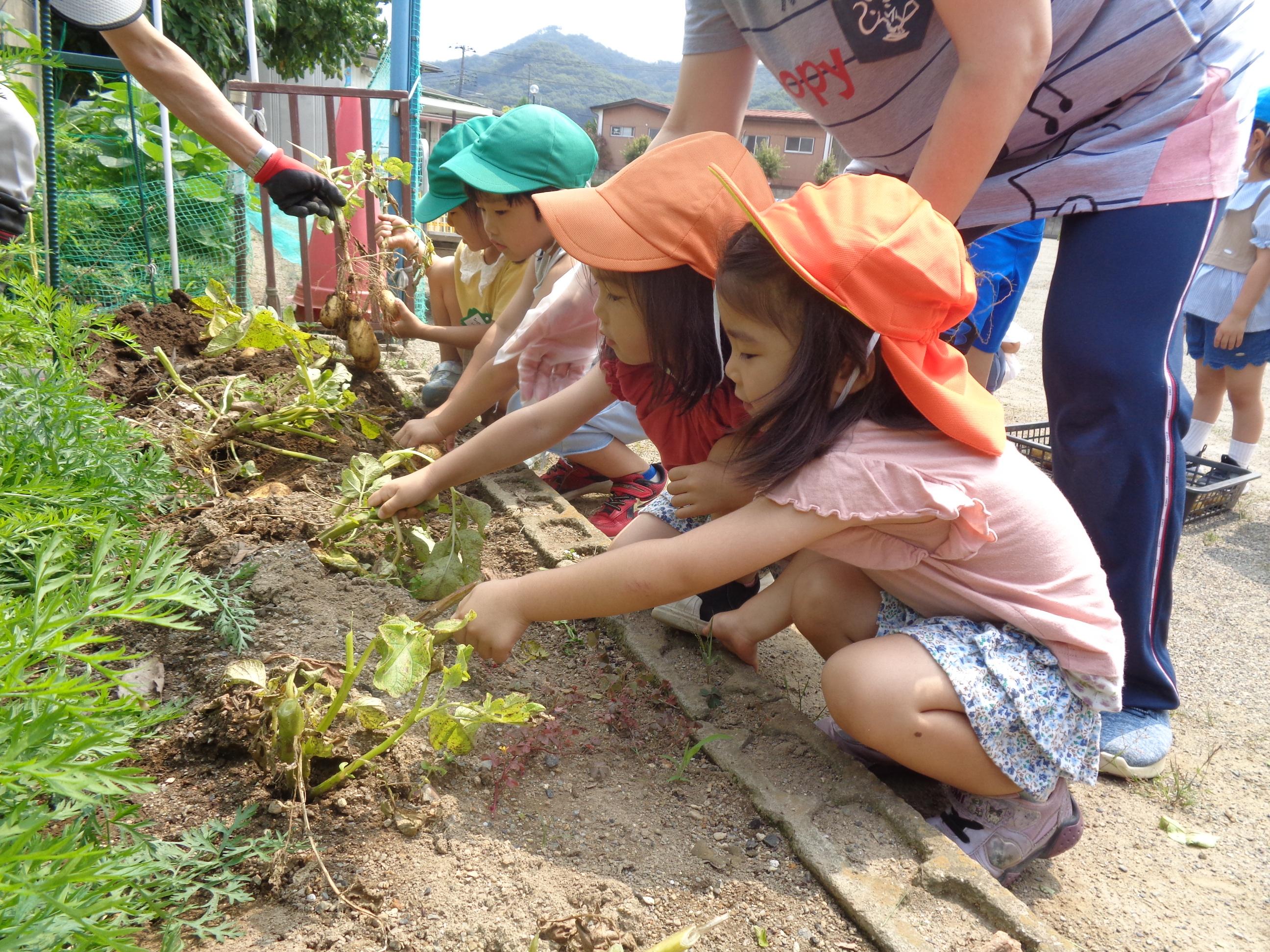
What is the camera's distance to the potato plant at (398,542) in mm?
1942

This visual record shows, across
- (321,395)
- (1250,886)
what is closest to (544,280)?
(321,395)

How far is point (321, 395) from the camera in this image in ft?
8.95

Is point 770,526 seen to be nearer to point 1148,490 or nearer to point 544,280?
point 1148,490

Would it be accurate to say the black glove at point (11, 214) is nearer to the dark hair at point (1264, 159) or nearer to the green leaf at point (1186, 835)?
the green leaf at point (1186, 835)

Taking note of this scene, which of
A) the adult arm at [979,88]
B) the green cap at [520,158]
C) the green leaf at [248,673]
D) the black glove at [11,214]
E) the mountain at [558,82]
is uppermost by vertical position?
the adult arm at [979,88]

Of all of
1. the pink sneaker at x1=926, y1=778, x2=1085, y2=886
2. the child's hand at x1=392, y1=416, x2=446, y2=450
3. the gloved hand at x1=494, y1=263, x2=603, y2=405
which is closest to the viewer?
the pink sneaker at x1=926, y1=778, x2=1085, y2=886

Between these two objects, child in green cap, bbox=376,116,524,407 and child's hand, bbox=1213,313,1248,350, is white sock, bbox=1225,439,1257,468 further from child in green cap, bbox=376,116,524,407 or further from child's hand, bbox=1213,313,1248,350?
child in green cap, bbox=376,116,524,407

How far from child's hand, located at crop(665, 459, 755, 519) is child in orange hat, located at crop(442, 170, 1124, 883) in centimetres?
27

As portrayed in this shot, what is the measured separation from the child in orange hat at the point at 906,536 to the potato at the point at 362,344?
2051 mm

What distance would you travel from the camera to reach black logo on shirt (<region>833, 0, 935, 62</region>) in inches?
63.7

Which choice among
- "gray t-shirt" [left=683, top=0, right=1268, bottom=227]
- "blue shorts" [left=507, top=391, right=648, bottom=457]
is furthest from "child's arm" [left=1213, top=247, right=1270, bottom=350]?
"blue shorts" [left=507, top=391, right=648, bottom=457]

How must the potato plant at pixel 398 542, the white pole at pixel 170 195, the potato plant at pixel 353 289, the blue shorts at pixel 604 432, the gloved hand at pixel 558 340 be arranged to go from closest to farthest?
the potato plant at pixel 398 542 < the gloved hand at pixel 558 340 < the blue shorts at pixel 604 432 < the potato plant at pixel 353 289 < the white pole at pixel 170 195

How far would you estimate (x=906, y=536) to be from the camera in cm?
143

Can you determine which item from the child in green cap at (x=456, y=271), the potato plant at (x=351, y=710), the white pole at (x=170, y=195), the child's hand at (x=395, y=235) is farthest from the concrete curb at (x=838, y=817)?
the white pole at (x=170, y=195)
